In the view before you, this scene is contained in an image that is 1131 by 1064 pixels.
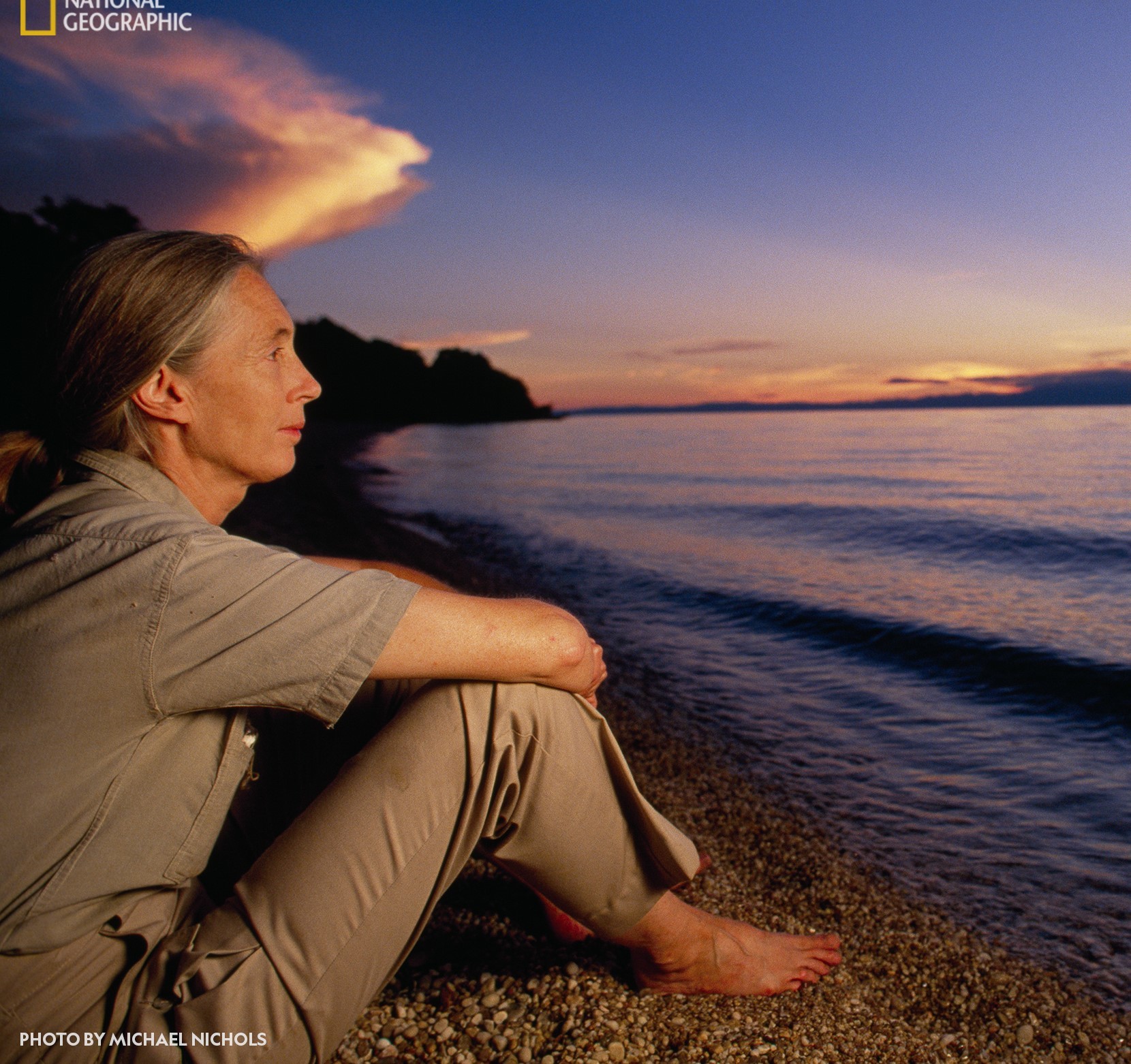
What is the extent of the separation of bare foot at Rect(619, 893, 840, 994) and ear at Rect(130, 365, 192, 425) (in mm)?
1691

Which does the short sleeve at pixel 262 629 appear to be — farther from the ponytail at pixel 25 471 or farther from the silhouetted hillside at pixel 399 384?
the silhouetted hillside at pixel 399 384

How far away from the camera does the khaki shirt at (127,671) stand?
139 cm

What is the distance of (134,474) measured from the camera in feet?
5.61

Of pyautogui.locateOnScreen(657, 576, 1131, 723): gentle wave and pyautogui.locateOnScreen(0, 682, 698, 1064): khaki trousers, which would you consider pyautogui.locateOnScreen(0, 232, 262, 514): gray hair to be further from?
pyautogui.locateOnScreen(657, 576, 1131, 723): gentle wave

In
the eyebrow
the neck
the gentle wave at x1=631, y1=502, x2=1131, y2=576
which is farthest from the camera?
the gentle wave at x1=631, y1=502, x2=1131, y2=576

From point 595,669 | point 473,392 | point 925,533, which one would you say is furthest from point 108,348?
point 473,392

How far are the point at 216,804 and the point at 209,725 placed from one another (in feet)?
0.63

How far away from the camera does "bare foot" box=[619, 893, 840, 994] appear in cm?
218

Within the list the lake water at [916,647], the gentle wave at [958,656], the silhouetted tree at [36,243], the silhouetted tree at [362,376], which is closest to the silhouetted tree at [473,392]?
the silhouetted tree at [362,376]

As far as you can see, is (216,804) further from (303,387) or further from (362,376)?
(362,376)

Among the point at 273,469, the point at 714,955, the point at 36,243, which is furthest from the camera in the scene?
the point at 36,243

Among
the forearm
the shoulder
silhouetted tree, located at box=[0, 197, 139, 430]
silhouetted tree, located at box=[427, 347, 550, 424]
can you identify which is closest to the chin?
the shoulder

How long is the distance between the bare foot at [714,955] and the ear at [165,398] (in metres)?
1.69

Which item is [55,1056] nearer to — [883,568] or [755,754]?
[755,754]
